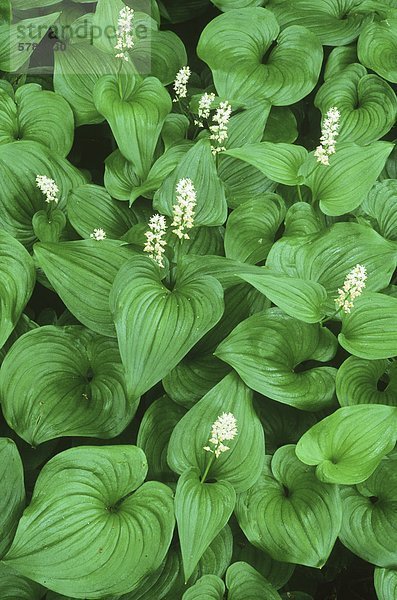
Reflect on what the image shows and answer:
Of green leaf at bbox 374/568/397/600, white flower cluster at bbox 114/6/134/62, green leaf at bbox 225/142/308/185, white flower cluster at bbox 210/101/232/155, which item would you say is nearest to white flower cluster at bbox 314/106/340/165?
green leaf at bbox 225/142/308/185

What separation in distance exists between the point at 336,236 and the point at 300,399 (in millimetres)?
665

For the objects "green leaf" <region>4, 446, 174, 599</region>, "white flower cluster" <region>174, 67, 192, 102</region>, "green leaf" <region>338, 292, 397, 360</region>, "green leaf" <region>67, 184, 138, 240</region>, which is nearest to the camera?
"green leaf" <region>4, 446, 174, 599</region>

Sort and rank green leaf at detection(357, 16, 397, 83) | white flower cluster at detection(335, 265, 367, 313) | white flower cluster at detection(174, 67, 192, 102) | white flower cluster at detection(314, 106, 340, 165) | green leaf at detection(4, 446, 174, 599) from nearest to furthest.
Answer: green leaf at detection(4, 446, 174, 599) < white flower cluster at detection(335, 265, 367, 313) < white flower cluster at detection(314, 106, 340, 165) < white flower cluster at detection(174, 67, 192, 102) < green leaf at detection(357, 16, 397, 83)

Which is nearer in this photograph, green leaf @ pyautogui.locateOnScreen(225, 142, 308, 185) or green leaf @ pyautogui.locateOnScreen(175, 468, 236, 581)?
green leaf @ pyautogui.locateOnScreen(175, 468, 236, 581)

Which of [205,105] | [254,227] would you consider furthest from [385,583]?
[205,105]

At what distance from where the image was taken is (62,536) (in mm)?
1755

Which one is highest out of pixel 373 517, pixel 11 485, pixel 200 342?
pixel 200 342

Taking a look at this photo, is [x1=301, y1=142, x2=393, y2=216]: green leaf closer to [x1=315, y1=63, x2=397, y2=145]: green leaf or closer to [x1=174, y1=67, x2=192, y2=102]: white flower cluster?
[x1=315, y1=63, x2=397, y2=145]: green leaf

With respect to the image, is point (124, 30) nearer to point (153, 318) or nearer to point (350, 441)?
point (153, 318)

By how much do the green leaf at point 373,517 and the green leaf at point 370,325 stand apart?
39 cm

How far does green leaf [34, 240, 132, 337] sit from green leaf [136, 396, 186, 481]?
298 mm

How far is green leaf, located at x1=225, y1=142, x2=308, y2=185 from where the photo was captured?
2.47 meters

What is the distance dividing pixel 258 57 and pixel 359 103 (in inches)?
21.2

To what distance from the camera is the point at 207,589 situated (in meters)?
1.90
